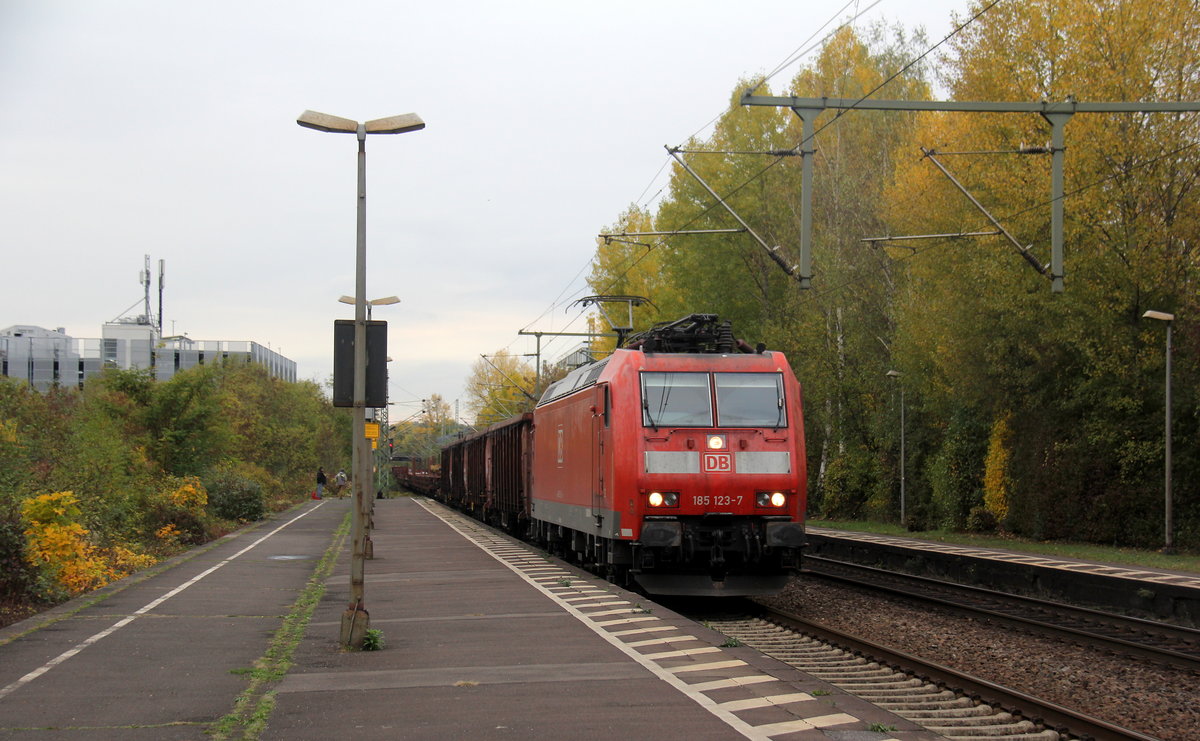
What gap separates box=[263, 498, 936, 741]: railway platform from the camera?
7074 mm

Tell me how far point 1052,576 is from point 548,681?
34.8ft

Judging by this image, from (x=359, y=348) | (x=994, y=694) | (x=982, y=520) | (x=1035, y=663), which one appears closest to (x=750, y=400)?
(x=1035, y=663)

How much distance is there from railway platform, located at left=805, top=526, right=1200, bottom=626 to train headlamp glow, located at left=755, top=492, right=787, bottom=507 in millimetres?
4717

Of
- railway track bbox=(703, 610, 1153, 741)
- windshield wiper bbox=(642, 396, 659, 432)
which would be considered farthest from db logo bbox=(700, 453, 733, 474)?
railway track bbox=(703, 610, 1153, 741)

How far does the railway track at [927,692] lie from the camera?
762 cm

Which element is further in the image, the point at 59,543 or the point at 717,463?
the point at 59,543

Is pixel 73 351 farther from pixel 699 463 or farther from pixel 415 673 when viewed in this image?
pixel 415 673

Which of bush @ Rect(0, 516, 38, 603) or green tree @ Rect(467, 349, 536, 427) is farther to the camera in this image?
green tree @ Rect(467, 349, 536, 427)

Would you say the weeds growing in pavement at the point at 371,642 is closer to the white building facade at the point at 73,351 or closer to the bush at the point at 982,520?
the bush at the point at 982,520

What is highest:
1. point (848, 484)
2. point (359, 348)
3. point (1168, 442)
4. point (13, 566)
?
point (359, 348)

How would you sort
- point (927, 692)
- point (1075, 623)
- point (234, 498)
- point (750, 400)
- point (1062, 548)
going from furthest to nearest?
point (234, 498)
point (1062, 548)
point (750, 400)
point (1075, 623)
point (927, 692)

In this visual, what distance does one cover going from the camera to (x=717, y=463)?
13.8 metres

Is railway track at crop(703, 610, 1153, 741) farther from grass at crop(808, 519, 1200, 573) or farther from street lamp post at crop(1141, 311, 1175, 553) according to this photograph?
street lamp post at crop(1141, 311, 1175, 553)

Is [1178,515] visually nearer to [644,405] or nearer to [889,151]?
[644,405]
